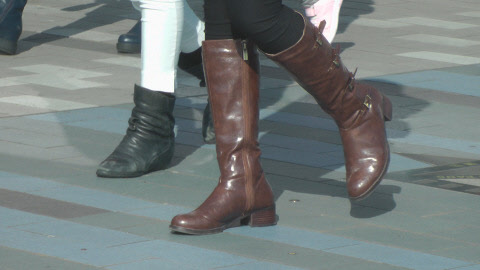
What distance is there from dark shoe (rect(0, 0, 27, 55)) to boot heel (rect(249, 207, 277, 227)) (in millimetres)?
4387

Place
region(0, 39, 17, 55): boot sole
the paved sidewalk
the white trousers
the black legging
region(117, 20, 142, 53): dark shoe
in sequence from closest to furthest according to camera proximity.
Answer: the paved sidewalk < the black legging < the white trousers < region(0, 39, 17, 55): boot sole < region(117, 20, 142, 53): dark shoe

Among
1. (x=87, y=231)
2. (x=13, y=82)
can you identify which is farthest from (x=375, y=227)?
(x=13, y=82)

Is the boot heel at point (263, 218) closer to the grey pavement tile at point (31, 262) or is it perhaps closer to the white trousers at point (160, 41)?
the grey pavement tile at point (31, 262)

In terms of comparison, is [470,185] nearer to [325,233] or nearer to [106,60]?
[325,233]

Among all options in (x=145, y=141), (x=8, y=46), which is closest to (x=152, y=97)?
(x=145, y=141)

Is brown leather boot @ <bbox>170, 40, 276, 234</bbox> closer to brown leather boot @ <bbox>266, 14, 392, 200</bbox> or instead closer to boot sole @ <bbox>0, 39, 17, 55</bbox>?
brown leather boot @ <bbox>266, 14, 392, 200</bbox>

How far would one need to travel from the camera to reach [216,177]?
4.54 m

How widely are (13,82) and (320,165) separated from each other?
271 centimetres

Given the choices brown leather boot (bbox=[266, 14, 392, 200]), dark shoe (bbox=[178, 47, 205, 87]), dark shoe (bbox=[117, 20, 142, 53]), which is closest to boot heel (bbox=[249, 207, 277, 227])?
brown leather boot (bbox=[266, 14, 392, 200])

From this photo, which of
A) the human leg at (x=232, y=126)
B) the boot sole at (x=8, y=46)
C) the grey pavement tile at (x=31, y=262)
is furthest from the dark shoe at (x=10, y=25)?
the grey pavement tile at (x=31, y=262)

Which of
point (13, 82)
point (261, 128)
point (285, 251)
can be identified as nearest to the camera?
point (285, 251)

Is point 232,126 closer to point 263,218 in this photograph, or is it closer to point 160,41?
point 263,218

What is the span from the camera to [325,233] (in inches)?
148

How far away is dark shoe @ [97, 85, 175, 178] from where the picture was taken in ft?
14.7
